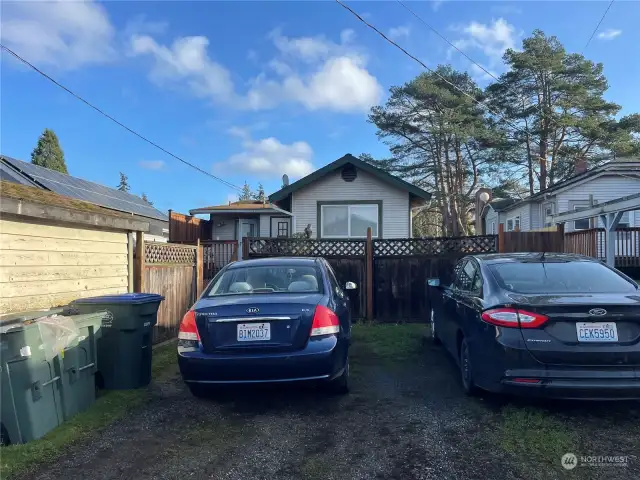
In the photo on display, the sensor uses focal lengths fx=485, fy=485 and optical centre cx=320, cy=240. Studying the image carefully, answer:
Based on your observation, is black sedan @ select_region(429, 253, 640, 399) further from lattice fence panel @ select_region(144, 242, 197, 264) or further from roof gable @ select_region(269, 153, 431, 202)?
roof gable @ select_region(269, 153, 431, 202)

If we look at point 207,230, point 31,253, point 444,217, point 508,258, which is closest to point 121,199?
point 207,230

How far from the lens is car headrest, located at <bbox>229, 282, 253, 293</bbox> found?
5.38m

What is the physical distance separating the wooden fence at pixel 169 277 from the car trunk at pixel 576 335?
5.77m

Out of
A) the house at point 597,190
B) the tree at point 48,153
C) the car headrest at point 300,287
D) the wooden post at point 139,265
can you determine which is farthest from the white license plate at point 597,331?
the tree at point 48,153

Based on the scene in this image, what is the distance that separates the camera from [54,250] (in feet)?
18.4

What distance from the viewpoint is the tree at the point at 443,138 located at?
99.8 ft

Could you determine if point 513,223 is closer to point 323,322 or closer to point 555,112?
point 555,112

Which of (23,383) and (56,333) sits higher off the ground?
(56,333)

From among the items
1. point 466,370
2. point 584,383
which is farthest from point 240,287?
point 584,383

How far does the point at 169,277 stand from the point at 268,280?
12.1 ft

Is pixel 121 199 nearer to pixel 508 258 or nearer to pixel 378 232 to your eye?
pixel 378 232

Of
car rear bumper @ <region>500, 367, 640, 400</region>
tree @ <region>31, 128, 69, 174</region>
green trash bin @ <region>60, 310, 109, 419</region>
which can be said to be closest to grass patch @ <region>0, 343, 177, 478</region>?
green trash bin @ <region>60, 310, 109, 419</region>

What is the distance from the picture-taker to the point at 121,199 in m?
28.8

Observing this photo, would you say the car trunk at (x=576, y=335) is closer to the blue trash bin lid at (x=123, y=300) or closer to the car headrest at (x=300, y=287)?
the car headrest at (x=300, y=287)
